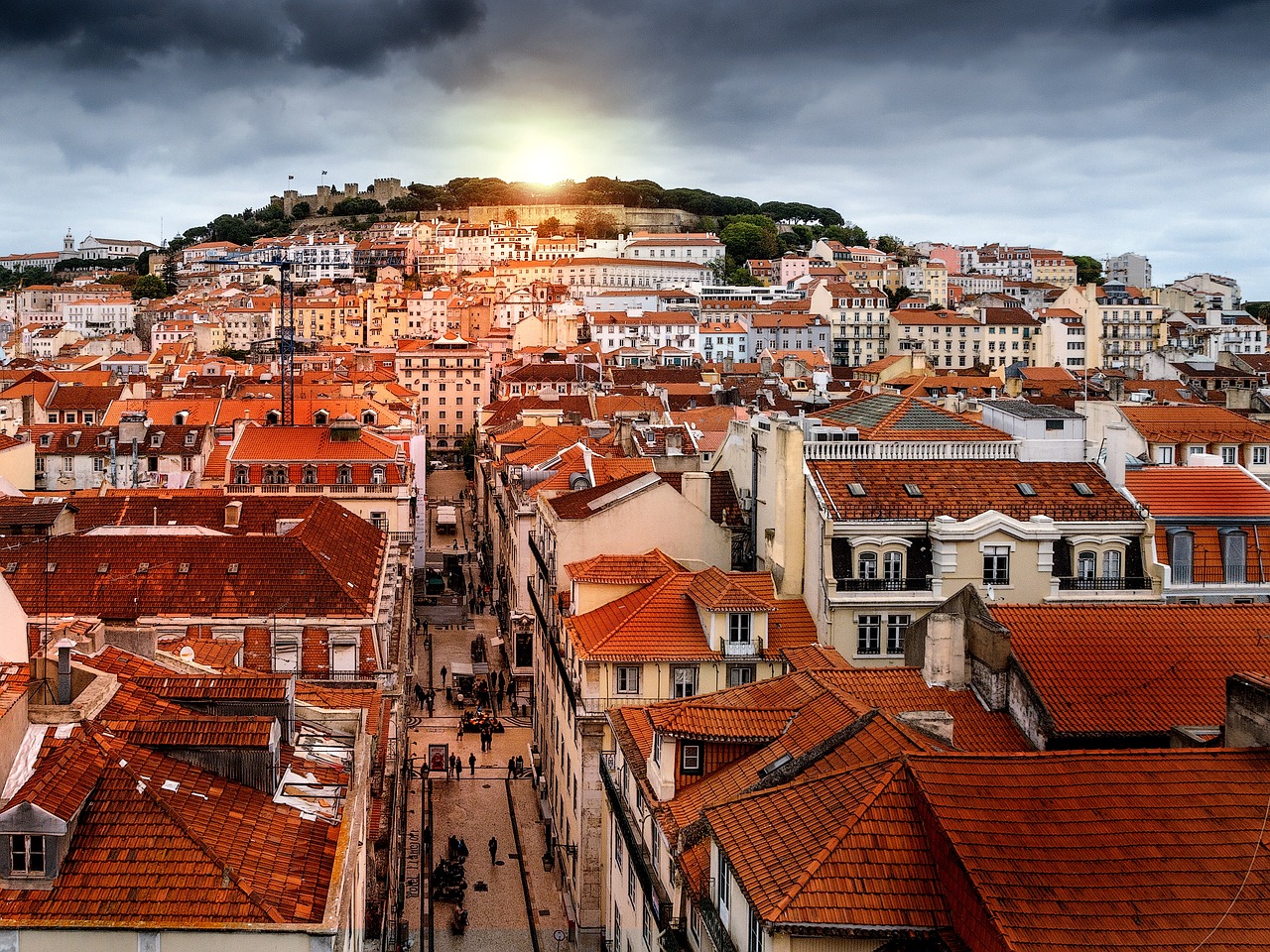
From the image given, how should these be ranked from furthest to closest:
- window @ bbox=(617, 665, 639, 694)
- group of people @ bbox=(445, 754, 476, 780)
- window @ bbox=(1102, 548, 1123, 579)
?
group of people @ bbox=(445, 754, 476, 780) < window @ bbox=(1102, 548, 1123, 579) < window @ bbox=(617, 665, 639, 694)

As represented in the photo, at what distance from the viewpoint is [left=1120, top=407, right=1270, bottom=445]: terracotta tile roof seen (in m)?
55.6

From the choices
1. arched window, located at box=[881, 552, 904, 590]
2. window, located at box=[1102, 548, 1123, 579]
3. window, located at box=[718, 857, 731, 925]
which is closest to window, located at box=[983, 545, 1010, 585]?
arched window, located at box=[881, 552, 904, 590]

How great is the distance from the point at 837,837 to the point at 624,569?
20708 mm

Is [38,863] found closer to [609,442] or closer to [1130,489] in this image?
[1130,489]

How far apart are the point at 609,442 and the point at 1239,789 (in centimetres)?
5555

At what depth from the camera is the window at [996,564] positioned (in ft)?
114

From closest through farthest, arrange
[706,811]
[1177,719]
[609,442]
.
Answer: [706,811] < [1177,719] < [609,442]

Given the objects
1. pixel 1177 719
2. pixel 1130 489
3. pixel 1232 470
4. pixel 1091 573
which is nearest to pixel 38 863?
pixel 1177 719

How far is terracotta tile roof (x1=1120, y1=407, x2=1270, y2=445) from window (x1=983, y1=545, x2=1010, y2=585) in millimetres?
21218

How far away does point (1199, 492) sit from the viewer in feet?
123

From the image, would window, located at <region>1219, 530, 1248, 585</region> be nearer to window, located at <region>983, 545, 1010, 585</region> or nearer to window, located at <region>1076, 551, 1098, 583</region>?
window, located at <region>1076, 551, 1098, 583</region>

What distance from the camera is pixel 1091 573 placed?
35562mm

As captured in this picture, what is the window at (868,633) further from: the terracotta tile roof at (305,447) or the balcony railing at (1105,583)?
the terracotta tile roof at (305,447)

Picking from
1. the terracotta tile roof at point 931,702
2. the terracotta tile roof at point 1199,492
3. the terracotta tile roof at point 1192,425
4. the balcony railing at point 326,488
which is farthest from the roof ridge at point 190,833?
the terracotta tile roof at point 1192,425
